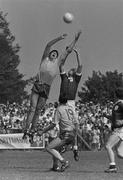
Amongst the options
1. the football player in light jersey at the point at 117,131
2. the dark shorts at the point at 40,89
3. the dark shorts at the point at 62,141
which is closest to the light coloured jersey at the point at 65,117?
the dark shorts at the point at 62,141

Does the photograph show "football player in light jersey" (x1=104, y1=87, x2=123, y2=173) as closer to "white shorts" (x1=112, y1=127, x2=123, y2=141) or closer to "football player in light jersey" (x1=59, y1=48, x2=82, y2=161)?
"white shorts" (x1=112, y1=127, x2=123, y2=141)

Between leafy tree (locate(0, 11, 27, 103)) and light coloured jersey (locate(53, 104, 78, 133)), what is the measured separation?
56.4 metres

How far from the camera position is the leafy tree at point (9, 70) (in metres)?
75.0

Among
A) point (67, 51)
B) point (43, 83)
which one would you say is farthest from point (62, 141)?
point (43, 83)

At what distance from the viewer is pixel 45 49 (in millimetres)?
18719

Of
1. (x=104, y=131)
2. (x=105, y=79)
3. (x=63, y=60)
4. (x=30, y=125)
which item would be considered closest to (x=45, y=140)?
(x=104, y=131)

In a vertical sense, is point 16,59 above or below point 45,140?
above

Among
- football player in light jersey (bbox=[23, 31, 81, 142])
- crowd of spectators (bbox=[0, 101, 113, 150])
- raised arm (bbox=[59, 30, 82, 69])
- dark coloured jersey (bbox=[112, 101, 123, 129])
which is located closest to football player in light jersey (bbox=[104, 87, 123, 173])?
dark coloured jersey (bbox=[112, 101, 123, 129])

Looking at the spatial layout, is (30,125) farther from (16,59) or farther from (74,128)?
(16,59)

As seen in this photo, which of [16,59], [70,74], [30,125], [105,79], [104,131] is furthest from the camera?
[105,79]

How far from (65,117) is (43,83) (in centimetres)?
310

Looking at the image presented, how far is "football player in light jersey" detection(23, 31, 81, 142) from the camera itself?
18391 mm

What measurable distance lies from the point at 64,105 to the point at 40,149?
2005cm

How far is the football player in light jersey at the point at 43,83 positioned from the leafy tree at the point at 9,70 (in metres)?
53.4
